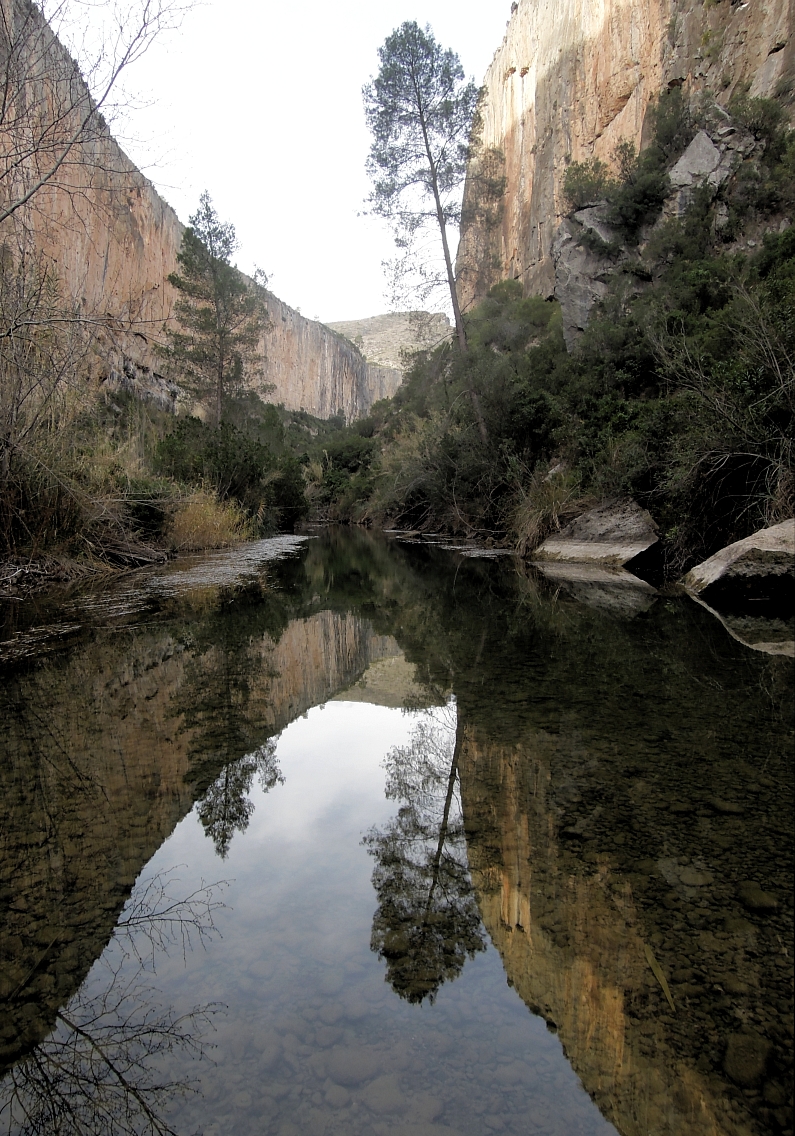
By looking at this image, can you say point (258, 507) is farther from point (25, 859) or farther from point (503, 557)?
point (25, 859)

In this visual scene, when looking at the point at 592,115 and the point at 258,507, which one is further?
the point at 592,115

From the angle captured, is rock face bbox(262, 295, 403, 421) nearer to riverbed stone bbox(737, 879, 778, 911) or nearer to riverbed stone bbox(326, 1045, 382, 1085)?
riverbed stone bbox(737, 879, 778, 911)

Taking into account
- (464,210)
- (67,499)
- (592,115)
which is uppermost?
(592,115)

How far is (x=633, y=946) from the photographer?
1.49m

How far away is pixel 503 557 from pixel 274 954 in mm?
10587

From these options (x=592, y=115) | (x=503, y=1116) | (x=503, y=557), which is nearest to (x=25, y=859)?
(x=503, y=1116)

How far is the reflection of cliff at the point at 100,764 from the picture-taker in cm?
154

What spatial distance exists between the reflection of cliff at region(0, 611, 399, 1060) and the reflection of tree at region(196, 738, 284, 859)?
2.9 inches

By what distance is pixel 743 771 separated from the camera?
240 centimetres

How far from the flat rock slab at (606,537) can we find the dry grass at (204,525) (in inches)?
233

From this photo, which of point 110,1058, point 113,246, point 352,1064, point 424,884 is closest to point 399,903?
point 424,884

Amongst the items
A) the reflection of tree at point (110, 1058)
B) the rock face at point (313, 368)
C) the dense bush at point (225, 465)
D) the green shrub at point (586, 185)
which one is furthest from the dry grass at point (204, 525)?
the rock face at point (313, 368)

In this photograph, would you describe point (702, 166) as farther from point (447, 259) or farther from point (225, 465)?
point (225, 465)

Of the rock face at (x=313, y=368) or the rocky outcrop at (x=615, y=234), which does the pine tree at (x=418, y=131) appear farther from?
the rock face at (x=313, y=368)
